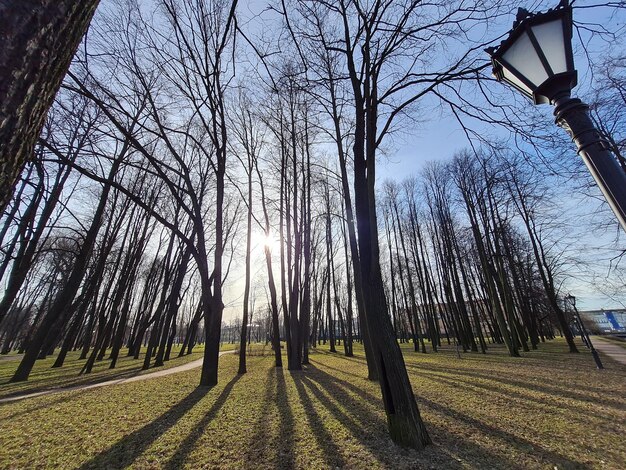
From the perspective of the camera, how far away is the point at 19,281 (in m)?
9.34

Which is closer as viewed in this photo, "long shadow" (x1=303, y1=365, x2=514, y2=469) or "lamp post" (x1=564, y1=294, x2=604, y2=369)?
"long shadow" (x1=303, y1=365, x2=514, y2=469)

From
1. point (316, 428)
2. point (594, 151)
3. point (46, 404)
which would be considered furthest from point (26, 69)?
point (46, 404)

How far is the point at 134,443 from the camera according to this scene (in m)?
3.86

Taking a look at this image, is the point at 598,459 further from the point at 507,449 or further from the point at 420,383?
the point at 420,383

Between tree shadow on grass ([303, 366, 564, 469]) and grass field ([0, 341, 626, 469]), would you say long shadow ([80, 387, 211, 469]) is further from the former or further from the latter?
tree shadow on grass ([303, 366, 564, 469])

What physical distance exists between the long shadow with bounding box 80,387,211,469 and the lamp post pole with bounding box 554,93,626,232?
5.37 meters

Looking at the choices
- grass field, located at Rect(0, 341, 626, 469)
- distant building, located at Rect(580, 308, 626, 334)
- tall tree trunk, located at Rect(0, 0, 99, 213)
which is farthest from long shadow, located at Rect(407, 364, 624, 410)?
distant building, located at Rect(580, 308, 626, 334)

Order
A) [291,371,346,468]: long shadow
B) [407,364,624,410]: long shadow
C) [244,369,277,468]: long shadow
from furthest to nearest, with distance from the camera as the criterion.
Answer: [407,364,624,410]: long shadow < [244,369,277,468]: long shadow < [291,371,346,468]: long shadow

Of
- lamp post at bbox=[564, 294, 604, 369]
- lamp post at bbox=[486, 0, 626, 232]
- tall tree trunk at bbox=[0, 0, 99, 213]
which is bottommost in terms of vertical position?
lamp post at bbox=[564, 294, 604, 369]

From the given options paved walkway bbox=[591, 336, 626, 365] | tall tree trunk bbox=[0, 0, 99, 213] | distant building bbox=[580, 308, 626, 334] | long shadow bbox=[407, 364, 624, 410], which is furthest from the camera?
distant building bbox=[580, 308, 626, 334]

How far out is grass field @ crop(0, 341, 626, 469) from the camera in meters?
3.24

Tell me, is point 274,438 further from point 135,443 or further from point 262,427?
point 135,443

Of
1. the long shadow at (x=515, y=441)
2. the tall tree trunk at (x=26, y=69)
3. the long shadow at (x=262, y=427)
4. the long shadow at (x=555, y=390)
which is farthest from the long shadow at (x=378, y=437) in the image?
the tall tree trunk at (x=26, y=69)

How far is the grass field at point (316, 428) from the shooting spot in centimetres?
324
